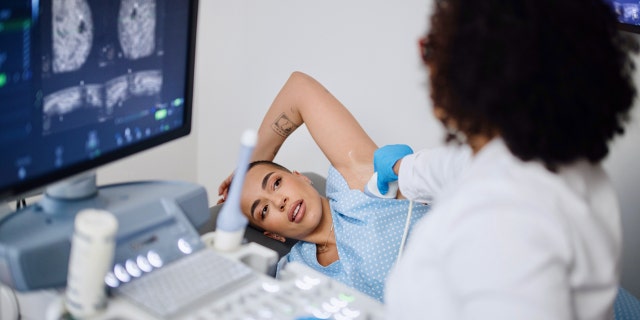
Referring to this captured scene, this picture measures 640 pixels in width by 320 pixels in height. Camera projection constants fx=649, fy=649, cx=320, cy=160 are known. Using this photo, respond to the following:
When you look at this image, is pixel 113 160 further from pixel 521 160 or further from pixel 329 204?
pixel 329 204

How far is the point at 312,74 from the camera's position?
7.57 ft

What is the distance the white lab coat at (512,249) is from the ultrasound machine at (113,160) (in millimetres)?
244

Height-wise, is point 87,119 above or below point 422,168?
above

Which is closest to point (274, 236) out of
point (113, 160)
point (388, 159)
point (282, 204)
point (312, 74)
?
point (282, 204)

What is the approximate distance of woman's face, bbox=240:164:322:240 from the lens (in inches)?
69.9

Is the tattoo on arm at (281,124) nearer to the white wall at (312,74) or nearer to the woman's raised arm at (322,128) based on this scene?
the woman's raised arm at (322,128)

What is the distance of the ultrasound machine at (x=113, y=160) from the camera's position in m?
0.92

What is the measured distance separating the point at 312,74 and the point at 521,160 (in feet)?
4.96

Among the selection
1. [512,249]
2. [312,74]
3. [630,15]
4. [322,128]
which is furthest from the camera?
[312,74]

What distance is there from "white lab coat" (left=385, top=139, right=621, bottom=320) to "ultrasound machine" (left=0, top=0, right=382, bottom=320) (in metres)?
0.24

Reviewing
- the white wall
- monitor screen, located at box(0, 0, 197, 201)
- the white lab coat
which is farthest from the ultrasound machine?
the white wall

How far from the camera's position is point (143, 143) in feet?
3.78

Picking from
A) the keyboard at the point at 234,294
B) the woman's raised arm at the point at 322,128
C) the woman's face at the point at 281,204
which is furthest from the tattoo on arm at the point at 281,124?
the keyboard at the point at 234,294

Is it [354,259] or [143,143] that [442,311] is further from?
[354,259]
